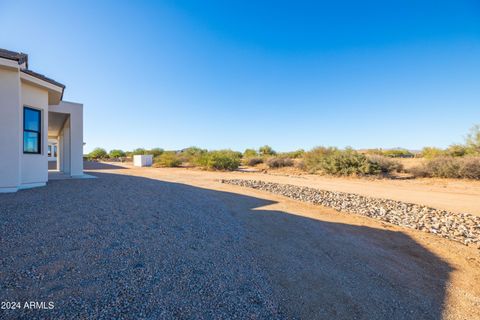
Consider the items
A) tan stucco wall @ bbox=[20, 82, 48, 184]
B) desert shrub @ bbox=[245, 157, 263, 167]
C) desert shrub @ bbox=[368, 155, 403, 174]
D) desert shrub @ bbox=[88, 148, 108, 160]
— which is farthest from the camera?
desert shrub @ bbox=[88, 148, 108, 160]

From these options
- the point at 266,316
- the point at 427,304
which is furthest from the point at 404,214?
the point at 266,316

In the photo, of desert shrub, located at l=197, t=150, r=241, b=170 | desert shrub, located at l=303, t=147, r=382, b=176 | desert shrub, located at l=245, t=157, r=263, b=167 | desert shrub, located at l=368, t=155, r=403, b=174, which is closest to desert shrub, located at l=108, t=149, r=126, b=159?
desert shrub, located at l=245, t=157, r=263, b=167

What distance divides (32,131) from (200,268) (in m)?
8.45

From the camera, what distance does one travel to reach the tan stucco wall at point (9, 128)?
19.9ft

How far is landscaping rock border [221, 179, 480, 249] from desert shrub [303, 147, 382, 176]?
9131 mm

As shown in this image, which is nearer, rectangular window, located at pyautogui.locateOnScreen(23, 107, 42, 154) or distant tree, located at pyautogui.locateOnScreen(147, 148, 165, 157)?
rectangular window, located at pyautogui.locateOnScreen(23, 107, 42, 154)

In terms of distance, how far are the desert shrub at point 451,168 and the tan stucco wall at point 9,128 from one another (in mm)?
21902

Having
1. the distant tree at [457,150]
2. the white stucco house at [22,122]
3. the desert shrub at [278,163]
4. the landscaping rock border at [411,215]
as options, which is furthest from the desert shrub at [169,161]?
the distant tree at [457,150]

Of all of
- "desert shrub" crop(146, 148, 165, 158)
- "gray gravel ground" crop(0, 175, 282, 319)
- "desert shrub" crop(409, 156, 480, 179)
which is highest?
"desert shrub" crop(146, 148, 165, 158)

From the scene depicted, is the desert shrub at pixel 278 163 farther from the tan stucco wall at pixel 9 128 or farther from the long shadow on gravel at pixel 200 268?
the tan stucco wall at pixel 9 128

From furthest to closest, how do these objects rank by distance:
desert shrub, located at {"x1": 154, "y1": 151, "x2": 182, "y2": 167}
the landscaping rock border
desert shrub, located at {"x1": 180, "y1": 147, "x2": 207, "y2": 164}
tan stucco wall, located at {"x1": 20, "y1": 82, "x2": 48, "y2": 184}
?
desert shrub, located at {"x1": 154, "y1": 151, "x2": 182, "y2": 167}, desert shrub, located at {"x1": 180, "y1": 147, "x2": 207, "y2": 164}, tan stucco wall, located at {"x1": 20, "y1": 82, "x2": 48, "y2": 184}, the landscaping rock border

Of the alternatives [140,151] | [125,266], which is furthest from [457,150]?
[140,151]

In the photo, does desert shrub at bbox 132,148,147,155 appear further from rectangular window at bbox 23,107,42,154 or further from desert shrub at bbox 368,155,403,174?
desert shrub at bbox 368,155,403,174

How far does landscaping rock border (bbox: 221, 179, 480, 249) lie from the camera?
5.17 meters
